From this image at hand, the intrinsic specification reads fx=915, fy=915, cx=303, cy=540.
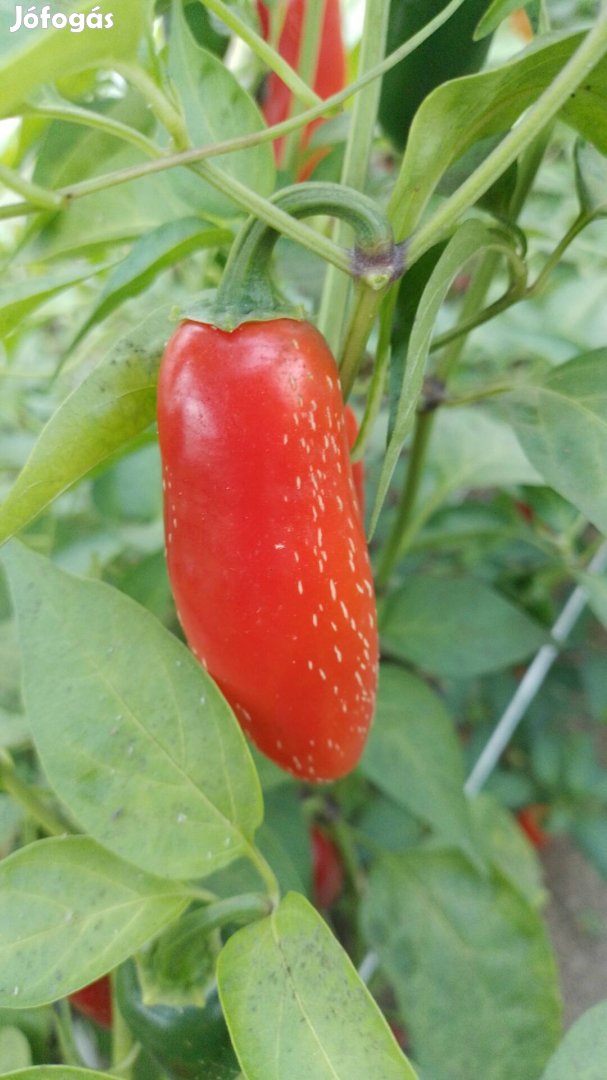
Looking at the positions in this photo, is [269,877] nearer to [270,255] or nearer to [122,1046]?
[122,1046]

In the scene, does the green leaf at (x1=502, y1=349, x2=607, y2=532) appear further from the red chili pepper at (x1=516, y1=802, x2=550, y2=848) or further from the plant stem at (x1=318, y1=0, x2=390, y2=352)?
the red chili pepper at (x1=516, y1=802, x2=550, y2=848)

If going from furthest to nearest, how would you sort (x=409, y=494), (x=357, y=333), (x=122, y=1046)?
1. (x=409, y=494)
2. (x=122, y=1046)
3. (x=357, y=333)

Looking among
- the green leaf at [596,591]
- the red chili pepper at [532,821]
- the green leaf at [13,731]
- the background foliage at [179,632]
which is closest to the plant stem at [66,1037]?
the background foliage at [179,632]

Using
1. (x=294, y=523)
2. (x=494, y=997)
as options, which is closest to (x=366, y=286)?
(x=294, y=523)

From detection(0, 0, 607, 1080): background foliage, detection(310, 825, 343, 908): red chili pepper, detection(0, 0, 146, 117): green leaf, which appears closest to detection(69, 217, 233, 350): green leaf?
detection(0, 0, 607, 1080): background foliage

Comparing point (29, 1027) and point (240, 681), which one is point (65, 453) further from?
point (29, 1027)

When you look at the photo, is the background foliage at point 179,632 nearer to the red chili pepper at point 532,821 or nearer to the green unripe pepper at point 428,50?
the green unripe pepper at point 428,50

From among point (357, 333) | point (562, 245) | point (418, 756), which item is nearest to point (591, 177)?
point (562, 245)
